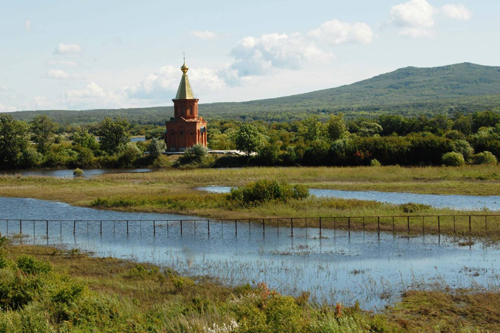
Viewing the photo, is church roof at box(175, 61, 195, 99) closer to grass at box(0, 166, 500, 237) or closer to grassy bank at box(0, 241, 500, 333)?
grass at box(0, 166, 500, 237)

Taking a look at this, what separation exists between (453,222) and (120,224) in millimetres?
18309

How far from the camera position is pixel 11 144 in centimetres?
8275

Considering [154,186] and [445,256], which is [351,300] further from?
[154,186]

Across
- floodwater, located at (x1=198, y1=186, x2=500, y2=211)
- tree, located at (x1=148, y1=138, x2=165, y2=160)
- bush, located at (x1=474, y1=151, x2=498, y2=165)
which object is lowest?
floodwater, located at (x1=198, y1=186, x2=500, y2=211)

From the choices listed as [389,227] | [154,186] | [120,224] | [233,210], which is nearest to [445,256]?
[389,227]

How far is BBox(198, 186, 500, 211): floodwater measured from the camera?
1539 inches

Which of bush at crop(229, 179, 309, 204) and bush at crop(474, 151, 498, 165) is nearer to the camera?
bush at crop(229, 179, 309, 204)

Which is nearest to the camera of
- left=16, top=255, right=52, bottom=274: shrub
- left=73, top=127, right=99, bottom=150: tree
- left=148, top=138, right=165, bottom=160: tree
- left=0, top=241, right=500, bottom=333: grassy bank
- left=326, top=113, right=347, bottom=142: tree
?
left=0, top=241, right=500, bottom=333: grassy bank

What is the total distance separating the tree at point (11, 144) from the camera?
82.6 metres

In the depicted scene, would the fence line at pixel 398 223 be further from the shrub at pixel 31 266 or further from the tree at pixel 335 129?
the tree at pixel 335 129

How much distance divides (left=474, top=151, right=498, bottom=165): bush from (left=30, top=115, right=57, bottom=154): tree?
60758 millimetres

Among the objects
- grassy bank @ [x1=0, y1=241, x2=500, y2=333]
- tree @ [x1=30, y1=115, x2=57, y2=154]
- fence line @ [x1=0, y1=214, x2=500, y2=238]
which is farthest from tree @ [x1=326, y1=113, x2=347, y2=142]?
grassy bank @ [x1=0, y1=241, x2=500, y2=333]

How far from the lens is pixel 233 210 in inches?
1521

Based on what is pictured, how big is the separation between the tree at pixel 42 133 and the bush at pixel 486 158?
60.8 metres
